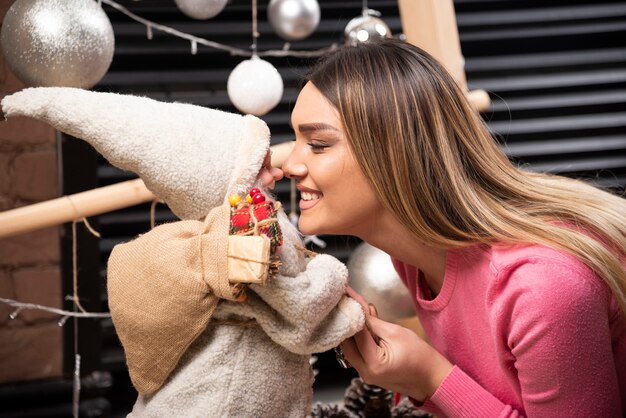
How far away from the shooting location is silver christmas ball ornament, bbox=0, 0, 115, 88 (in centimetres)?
141

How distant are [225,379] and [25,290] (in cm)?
96

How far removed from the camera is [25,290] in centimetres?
195

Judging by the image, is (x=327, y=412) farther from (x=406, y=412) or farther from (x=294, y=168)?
(x=294, y=168)

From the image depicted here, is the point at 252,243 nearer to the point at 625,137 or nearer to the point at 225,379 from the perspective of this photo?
the point at 225,379

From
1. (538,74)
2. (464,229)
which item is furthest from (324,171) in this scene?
(538,74)

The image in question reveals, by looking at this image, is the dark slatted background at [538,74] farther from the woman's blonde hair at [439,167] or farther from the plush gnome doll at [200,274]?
the plush gnome doll at [200,274]

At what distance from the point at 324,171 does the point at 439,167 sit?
0.21m

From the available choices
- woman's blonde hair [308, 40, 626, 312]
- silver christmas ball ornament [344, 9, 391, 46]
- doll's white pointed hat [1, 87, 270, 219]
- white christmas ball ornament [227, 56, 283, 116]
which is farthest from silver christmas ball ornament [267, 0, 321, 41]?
doll's white pointed hat [1, 87, 270, 219]

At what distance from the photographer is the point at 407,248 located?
157 cm

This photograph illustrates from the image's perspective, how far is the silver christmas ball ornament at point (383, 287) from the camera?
1.89m

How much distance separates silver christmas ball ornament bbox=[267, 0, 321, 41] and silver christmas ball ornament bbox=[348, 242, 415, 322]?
1.91 ft

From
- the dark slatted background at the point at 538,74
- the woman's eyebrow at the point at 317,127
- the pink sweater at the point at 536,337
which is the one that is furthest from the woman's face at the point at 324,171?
the dark slatted background at the point at 538,74

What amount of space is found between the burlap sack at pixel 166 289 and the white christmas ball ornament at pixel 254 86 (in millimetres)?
702

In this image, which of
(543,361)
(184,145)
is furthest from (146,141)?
(543,361)
